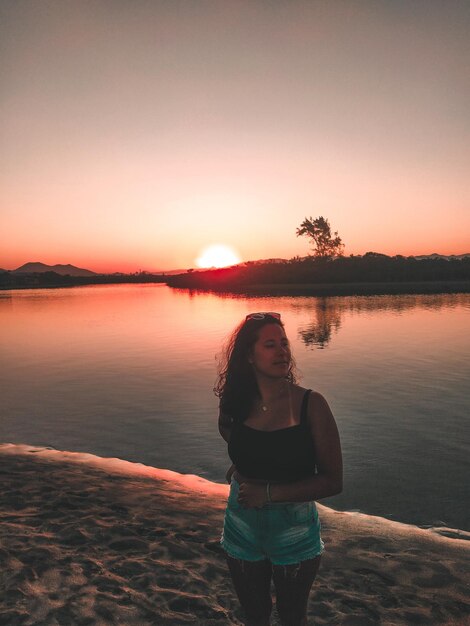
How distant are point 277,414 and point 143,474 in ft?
21.0

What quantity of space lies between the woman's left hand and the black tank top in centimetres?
8

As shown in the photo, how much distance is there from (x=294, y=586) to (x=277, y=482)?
603mm

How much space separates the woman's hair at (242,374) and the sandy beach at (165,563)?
2306 mm

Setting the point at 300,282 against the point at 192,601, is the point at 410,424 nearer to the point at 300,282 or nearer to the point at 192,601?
the point at 192,601

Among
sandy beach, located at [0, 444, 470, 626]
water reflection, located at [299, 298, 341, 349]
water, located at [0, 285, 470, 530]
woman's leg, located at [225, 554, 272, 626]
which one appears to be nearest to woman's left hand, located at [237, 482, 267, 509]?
woman's leg, located at [225, 554, 272, 626]

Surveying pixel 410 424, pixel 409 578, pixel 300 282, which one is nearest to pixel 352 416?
pixel 410 424

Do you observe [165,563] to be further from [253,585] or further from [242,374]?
[242,374]

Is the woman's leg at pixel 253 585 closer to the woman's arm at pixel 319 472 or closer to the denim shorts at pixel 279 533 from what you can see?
the denim shorts at pixel 279 533

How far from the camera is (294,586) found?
273 centimetres

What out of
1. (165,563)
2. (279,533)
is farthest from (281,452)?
(165,563)

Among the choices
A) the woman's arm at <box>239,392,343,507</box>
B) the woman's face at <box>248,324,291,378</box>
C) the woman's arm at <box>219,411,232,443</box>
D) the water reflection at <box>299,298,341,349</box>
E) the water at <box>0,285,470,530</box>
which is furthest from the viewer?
the water reflection at <box>299,298,341,349</box>

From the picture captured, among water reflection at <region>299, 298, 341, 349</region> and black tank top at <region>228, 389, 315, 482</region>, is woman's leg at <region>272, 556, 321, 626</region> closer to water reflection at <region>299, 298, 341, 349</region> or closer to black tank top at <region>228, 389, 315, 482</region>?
black tank top at <region>228, 389, 315, 482</region>

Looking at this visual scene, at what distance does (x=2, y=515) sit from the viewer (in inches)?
239

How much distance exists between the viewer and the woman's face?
115 inches
